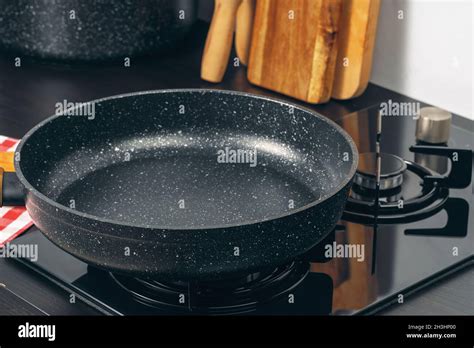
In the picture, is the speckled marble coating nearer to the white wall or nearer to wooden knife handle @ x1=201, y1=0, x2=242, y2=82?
wooden knife handle @ x1=201, y1=0, x2=242, y2=82

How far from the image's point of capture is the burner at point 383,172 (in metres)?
1.20

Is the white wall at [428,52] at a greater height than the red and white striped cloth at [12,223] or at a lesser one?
greater

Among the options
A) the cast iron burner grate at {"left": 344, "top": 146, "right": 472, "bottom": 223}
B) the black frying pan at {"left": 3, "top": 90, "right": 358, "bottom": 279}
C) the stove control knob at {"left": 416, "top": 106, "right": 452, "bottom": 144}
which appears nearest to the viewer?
the black frying pan at {"left": 3, "top": 90, "right": 358, "bottom": 279}

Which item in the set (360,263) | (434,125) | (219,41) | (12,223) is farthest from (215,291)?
(219,41)

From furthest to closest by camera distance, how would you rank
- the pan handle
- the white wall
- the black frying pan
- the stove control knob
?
1. the white wall
2. the stove control knob
3. the pan handle
4. the black frying pan

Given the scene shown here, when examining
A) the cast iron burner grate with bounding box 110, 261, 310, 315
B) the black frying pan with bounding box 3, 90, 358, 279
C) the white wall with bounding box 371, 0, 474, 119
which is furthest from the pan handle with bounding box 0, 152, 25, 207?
the white wall with bounding box 371, 0, 474, 119

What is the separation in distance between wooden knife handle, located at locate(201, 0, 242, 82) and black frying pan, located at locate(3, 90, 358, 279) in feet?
0.84

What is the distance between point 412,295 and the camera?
3.35ft

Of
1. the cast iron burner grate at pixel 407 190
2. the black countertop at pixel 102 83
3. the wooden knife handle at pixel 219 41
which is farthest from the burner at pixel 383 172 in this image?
the wooden knife handle at pixel 219 41

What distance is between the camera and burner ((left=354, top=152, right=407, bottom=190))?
3.93 feet

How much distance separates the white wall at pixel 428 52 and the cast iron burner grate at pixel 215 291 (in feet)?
1.57

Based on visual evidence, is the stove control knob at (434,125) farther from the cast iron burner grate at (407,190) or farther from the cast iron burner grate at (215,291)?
the cast iron burner grate at (215,291)

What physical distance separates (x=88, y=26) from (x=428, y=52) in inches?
18.9

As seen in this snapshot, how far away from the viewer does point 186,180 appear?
1178 mm
